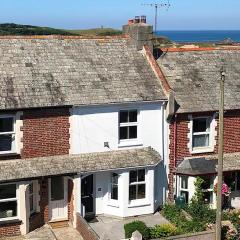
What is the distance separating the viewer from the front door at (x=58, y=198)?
21.8 meters

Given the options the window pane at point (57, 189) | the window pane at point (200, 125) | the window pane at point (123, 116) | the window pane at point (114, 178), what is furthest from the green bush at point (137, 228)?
the window pane at point (200, 125)

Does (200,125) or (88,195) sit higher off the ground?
(200,125)

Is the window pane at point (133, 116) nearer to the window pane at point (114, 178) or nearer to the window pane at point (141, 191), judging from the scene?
the window pane at point (114, 178)

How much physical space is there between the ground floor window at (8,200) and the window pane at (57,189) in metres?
1.85

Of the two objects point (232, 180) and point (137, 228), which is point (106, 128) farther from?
Answer: point (232, 180)

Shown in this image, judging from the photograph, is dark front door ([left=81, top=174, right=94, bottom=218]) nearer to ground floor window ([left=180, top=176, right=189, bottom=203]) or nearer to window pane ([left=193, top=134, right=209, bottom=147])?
ground floor window ([left=180, top=176, right=189, bottom=203])

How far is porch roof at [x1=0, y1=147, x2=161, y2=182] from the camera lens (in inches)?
794

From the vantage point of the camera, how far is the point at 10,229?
20.5 meters

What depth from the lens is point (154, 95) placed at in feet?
74.5

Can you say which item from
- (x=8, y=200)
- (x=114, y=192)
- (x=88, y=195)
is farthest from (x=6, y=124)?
(x=114, y=192)

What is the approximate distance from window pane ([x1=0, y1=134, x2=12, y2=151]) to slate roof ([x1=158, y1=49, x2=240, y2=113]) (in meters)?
7.79

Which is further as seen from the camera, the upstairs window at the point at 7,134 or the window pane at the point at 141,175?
the window pane at the point at 141,175

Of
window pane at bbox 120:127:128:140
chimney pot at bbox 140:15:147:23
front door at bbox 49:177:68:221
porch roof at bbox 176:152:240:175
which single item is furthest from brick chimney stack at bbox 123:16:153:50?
front door at bbox 49:177:68:221

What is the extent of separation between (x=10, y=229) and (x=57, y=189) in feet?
8.83
